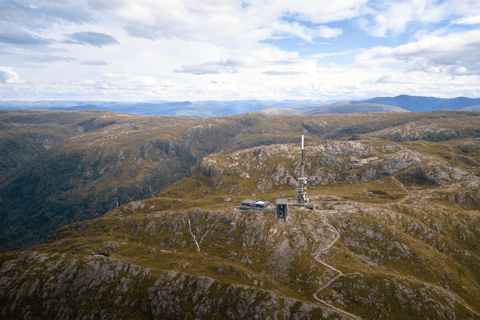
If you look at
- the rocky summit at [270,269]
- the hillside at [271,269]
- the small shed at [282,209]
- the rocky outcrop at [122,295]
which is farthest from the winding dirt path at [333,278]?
the small shed at [282,209]

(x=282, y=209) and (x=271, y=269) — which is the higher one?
(x=282, y=209)

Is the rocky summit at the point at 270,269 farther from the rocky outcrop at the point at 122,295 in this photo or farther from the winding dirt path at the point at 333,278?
the winding dirt path at the point at 333,278

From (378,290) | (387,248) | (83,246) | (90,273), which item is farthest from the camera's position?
(83,246)

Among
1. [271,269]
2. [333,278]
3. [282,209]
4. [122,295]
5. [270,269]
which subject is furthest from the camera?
[282,209]

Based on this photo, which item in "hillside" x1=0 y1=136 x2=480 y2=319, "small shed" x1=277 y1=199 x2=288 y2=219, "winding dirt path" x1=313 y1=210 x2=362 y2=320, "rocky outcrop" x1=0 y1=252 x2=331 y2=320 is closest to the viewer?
"winding dirt path" x1=313 y1=210 x2=362 y2=320

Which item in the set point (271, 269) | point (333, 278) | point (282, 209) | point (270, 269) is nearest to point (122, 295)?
point (270, 269)

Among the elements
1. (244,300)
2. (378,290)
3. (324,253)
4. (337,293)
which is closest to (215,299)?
→ (244,300)

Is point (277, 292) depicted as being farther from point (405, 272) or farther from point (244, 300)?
point (405, 272)

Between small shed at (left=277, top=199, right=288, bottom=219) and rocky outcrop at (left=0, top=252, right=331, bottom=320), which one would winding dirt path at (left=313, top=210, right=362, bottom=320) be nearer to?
rocky outcrop at (left=0, top=252, right=331, bottom=320)

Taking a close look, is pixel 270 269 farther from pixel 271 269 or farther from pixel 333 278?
pixel 333 278

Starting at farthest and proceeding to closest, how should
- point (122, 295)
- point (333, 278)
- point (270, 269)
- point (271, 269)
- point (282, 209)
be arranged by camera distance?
point (282, 209)
point (270, 269)
point (271, 269)
point (122, 295)
point (333, 278)

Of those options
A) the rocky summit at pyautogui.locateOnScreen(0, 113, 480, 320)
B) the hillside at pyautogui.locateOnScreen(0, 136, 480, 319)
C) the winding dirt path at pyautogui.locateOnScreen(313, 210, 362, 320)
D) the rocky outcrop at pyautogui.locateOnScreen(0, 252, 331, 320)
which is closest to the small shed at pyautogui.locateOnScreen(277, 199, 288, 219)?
the hillside at pyautogui.locateOnScreen(0, 136, 480, 319)
